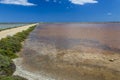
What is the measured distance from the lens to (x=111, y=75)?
13.4m

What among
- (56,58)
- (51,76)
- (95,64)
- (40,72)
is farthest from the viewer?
(56,58)

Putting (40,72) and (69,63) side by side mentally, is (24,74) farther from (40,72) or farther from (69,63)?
(69,63)

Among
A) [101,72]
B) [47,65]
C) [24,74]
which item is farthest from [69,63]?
[24,74]

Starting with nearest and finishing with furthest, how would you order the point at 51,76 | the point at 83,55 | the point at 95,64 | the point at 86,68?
the point at 51,76 < the point at 86,68 < the point at 95,64 < the point at 83,55

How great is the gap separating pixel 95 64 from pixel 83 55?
3353 millimetres

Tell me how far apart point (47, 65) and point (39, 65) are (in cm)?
52

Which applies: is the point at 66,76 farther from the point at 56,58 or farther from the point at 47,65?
the point at 56,58

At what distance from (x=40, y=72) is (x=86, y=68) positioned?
297 centimetres

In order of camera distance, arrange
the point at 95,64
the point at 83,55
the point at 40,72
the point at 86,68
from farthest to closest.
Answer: the point at 83,55 < the point at 95,64 < the point at 86,68 < the point at 40,72

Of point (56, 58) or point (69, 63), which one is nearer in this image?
point (69, 63)

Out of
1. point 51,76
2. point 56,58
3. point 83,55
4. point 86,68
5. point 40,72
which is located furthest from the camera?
point 83,55

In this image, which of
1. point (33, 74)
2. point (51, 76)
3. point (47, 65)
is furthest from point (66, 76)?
point (47, 65)

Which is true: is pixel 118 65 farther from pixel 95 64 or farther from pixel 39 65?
pixel 39 65

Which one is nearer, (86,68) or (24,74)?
(24,74)
